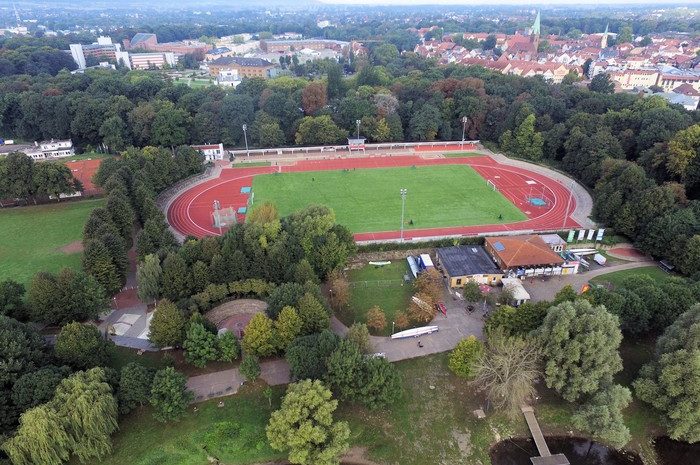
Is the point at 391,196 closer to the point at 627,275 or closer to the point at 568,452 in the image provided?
the point at 627,275

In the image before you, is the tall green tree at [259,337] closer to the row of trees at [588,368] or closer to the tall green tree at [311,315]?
the tall green tree at [311,315]

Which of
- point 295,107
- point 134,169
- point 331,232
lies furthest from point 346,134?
point 331,232

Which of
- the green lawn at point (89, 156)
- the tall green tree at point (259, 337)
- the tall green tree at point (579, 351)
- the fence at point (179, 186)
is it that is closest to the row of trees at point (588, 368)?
the tall green tree at point (579, 351)

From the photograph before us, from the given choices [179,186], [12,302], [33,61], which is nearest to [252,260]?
[12,302]

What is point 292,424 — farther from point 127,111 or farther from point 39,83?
point 39,83

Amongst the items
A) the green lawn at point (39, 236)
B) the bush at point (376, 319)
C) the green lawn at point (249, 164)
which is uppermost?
the bush at point (376, 319)

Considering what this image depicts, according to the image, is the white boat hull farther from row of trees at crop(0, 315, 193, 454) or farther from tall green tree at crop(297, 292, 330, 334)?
row of trees at crop(0, 315, 193, 454)

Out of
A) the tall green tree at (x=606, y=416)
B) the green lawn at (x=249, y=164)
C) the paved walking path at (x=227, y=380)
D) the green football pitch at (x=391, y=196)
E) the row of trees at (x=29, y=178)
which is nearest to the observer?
the tall green tree at (x=606, y=416)
